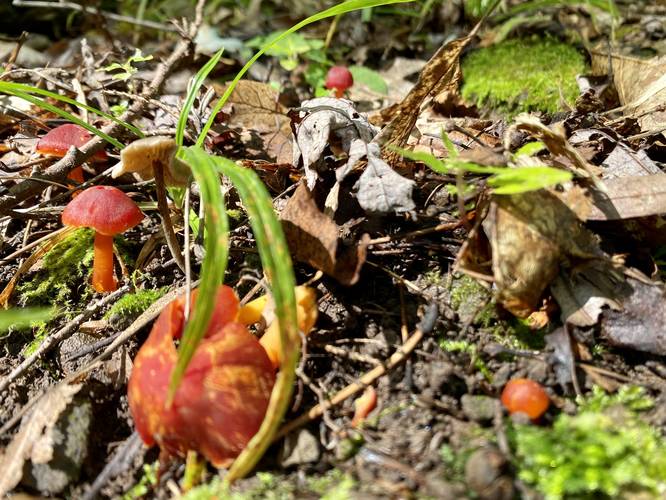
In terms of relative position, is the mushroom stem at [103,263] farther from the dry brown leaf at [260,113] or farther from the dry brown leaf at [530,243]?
the dry brown leaf at [530,243]

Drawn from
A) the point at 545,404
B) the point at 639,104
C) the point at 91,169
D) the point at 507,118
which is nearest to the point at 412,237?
the point at 545,404

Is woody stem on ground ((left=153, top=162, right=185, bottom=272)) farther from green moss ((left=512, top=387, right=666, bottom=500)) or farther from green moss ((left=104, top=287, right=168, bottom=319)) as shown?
green moss ((left=512, top=387, right=666, bottom=500))

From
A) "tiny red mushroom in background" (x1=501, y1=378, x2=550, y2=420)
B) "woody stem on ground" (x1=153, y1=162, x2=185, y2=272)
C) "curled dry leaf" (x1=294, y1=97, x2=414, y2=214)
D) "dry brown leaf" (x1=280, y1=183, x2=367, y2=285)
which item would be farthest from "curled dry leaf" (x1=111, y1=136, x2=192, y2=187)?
"tiny red mushroom in background" (x1=501, y1=378, x2=550, y2=420)

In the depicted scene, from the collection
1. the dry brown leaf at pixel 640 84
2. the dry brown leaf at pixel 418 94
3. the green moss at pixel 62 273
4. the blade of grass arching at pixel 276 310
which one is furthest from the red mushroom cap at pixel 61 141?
the dry brown leaf at pixel 640 84

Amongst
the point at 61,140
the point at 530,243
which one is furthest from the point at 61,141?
the point at 530,243

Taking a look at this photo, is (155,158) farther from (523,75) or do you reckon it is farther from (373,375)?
(523,75)

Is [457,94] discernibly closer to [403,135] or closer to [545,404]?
[403,135]
